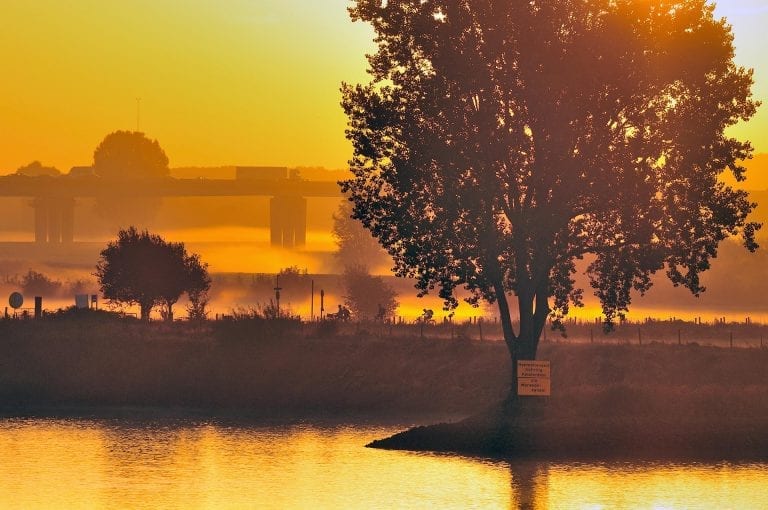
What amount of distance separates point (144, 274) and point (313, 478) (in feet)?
209

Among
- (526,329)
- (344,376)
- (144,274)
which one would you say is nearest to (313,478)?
(526,329)

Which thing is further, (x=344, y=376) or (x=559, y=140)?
(x=344, y=376)

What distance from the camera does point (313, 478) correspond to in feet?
187

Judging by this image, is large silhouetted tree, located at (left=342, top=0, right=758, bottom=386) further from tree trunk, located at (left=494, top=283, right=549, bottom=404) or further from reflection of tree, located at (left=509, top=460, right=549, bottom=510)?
reflection of tree, located at (left=509, top=460, right=549, bottom=510)

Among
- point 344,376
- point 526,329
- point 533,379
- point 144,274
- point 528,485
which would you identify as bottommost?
point 528,485

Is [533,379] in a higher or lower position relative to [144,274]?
lower

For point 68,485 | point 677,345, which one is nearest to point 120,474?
point 68,485

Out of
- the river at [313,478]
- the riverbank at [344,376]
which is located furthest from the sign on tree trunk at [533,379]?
the river at [313,478]

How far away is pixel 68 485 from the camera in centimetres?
5528

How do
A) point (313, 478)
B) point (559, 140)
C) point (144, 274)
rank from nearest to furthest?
1. point (313, 478)
2. point (559, 140)
3. point (144, 274)

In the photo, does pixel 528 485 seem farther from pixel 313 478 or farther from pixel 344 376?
pixel 344 376

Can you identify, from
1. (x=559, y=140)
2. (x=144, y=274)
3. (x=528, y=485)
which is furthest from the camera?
(x=144, y=274)

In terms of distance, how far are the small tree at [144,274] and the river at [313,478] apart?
48233 millimetres

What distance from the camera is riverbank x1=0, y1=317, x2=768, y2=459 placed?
69.7 metres
